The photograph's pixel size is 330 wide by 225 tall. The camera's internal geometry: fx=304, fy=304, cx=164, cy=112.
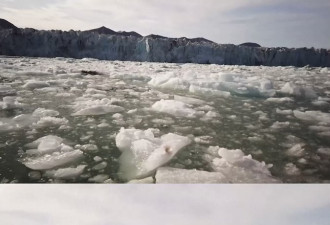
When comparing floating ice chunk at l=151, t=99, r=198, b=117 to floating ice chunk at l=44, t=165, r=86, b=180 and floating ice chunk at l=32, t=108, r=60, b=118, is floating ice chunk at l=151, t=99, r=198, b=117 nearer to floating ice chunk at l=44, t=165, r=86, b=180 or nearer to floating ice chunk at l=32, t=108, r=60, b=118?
floating ice chunk at l=32, t=108, r=60, b=118

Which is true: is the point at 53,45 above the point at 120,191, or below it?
above

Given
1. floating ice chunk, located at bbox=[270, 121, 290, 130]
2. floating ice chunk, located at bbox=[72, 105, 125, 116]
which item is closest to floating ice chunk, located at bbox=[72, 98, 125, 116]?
floating ice chunk, located at bbox=[72, 105, 125, 116]

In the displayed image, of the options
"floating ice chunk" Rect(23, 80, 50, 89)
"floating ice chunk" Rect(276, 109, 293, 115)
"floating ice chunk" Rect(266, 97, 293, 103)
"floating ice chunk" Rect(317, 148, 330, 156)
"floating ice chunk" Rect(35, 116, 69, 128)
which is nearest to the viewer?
"floating ice chunk" Rect(317, 148, 330, 156)

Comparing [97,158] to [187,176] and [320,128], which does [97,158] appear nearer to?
[187,176]

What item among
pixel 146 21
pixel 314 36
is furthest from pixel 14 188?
pixel 314 36

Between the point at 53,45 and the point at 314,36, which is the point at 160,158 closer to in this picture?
the point at 314,36

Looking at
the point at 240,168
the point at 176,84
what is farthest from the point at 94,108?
the point at 176,84
